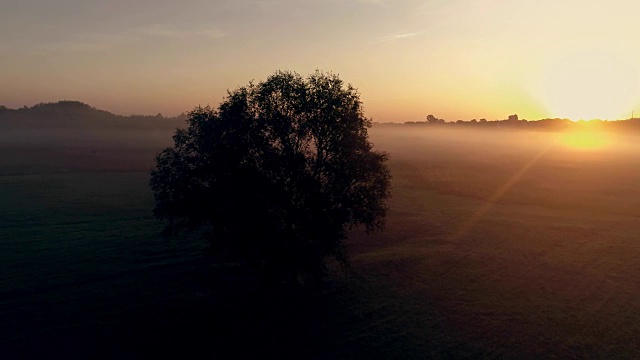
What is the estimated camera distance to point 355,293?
128 ft

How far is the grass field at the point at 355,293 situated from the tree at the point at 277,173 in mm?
5976

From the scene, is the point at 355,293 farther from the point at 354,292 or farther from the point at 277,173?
the point at 277,173

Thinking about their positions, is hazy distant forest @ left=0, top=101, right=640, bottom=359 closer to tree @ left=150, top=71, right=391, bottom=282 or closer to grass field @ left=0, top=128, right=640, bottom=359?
grass field @ left=0, top=128, right=640, bottom=359

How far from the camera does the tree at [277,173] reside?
3541 cm

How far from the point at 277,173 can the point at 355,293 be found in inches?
555

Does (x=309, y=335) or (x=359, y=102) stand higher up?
(x=359, y=102)

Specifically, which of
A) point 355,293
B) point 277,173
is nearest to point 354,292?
point 355,293

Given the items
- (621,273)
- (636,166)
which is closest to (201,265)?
(621,273)

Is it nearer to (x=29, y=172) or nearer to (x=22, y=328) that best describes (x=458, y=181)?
(x=22, y=328)

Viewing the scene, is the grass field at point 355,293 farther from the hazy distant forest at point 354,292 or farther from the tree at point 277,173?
the tree at point 277,173

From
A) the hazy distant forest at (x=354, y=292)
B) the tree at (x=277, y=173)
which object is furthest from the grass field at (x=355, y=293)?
the tree at (x=277, y=173)

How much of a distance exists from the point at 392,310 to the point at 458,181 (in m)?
79.9

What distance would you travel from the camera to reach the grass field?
30.2m

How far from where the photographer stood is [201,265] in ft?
149
